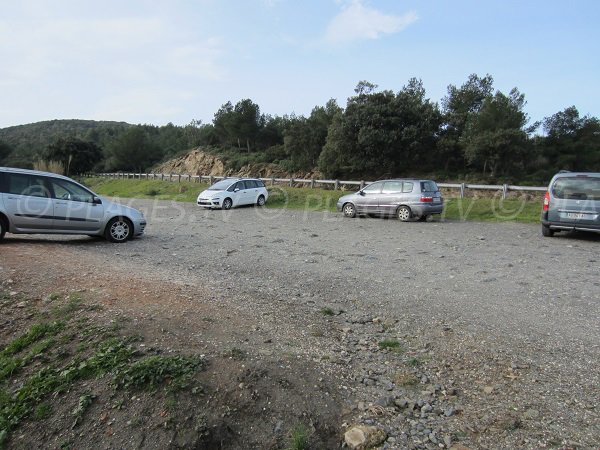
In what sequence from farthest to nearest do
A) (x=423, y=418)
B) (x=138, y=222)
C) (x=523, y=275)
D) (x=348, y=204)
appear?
(x=348, y=204)
(x=138, y=222)
(x=523, y=275)
(x=423, y=418)

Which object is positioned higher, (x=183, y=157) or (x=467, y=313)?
(x=183, y=157)

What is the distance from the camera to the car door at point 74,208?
9.58 meters

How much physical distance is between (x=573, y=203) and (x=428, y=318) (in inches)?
345

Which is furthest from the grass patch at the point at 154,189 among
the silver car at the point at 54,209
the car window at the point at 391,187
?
the silver car at the point at 54,209

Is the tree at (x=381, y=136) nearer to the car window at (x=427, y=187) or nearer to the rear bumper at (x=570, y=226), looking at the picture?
the car window at (x=427, y=187)

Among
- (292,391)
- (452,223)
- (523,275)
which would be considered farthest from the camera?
(452,223)

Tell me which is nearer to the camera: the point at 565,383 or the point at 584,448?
the point at 584,448

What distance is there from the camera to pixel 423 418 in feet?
10.0

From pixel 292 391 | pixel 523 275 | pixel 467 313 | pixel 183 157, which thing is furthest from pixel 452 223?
pixel 183 157

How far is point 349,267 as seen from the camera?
795 centimetres

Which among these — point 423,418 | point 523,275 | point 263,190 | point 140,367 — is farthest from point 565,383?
point 263,190

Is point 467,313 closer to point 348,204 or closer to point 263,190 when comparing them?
point 348,204

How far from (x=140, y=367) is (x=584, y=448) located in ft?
10.8

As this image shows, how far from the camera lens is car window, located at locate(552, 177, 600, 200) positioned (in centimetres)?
1096
